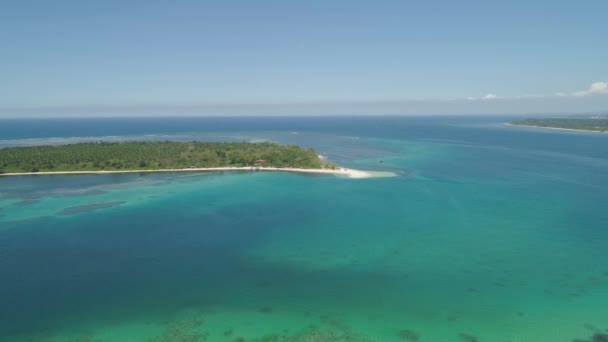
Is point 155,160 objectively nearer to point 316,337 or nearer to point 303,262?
point 303,262

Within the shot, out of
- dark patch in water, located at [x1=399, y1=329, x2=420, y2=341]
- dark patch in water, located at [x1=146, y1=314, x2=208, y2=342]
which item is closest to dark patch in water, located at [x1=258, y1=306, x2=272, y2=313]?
dark patch in water, located at [x1=146, y1=314, x2=208, y2=342]

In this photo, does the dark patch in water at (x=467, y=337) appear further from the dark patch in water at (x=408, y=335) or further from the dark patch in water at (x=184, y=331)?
the dark patch in water at (x=184, y=331)


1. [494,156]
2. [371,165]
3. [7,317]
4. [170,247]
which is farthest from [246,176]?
[494,156]

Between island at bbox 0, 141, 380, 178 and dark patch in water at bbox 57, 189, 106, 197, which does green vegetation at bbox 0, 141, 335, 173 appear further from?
dark patch in water at bbox 57, 189, 106, 197

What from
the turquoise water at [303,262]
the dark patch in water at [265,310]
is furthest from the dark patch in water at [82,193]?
the dark patch in water at [265,310]

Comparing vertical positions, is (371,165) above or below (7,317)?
above

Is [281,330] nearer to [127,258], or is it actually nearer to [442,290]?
[442,290]
